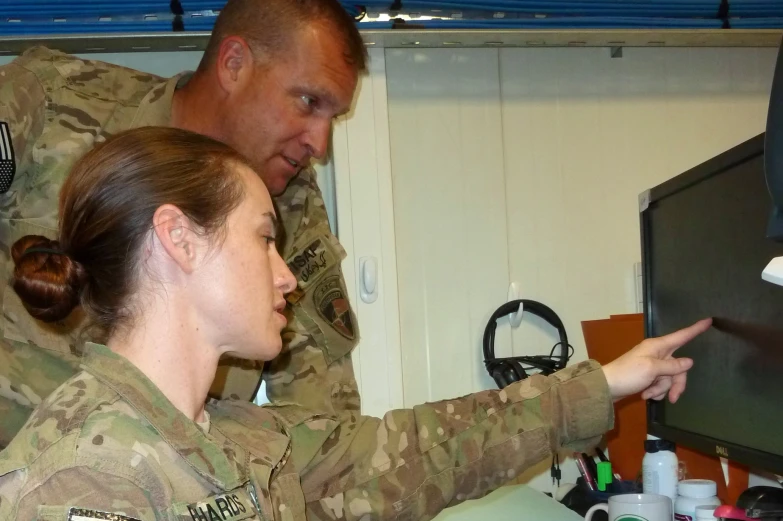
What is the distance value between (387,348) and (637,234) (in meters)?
0.70

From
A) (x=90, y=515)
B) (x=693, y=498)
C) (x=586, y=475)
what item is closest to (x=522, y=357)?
(x=586, y=475)

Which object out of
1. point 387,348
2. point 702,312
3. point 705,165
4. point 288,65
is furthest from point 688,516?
point 288,65

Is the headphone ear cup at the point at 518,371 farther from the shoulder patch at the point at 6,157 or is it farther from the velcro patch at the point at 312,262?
the shoulder patch at the point at 6,157

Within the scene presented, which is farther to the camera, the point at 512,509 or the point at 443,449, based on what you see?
the point at 512,509

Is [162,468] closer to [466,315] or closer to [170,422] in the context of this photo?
[170,422]

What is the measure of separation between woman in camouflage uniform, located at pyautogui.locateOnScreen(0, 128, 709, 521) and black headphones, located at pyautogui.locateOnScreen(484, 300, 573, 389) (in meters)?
0.67

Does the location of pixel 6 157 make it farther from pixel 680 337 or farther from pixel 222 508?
pixel 680 337

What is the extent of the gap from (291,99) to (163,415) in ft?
2.72

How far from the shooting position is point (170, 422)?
0.97 m

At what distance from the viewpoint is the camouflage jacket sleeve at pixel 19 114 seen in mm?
1424

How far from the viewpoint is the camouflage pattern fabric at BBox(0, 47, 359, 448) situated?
1.41m

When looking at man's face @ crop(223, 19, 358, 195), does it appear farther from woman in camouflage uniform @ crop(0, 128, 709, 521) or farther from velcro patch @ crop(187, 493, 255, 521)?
velcro patch @ crop(187, 493, 255, 521)

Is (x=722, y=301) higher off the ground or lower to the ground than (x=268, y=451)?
higher

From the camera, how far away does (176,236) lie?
1025 millimetres
